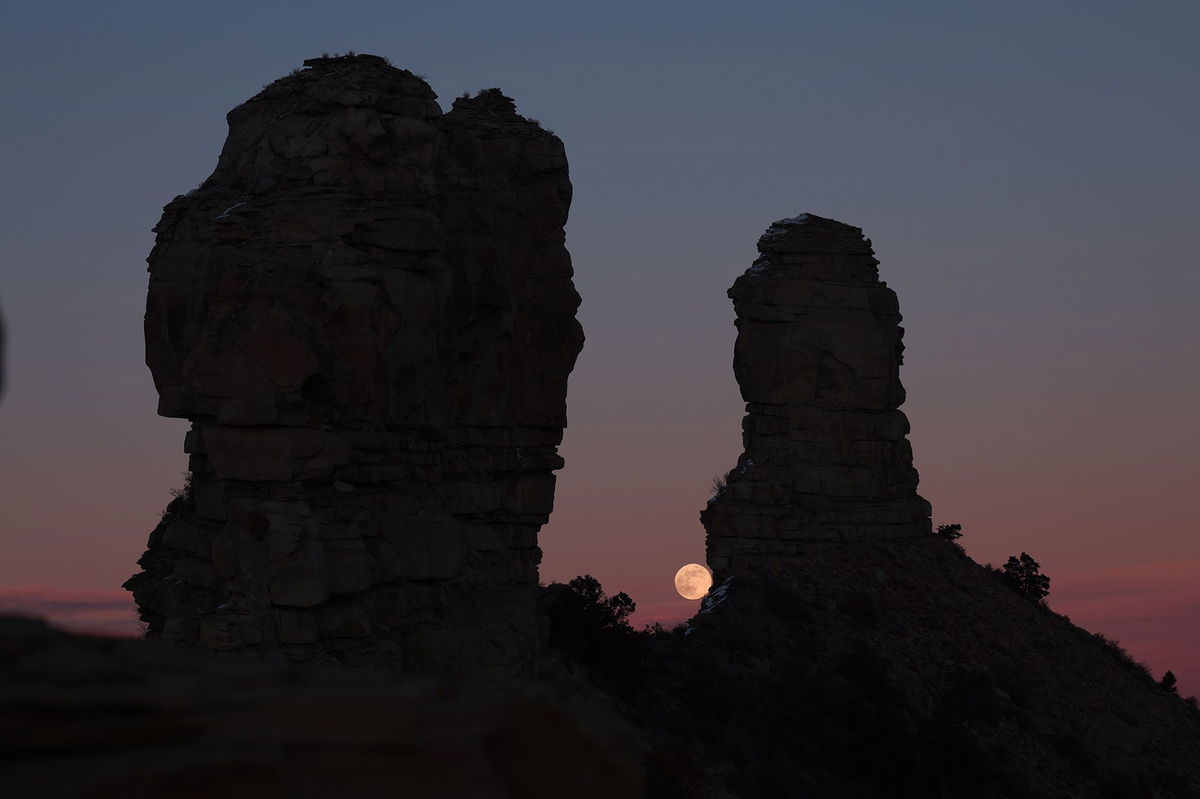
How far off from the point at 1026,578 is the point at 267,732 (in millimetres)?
54050

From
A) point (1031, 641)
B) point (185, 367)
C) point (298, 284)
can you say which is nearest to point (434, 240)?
point (298, 284)

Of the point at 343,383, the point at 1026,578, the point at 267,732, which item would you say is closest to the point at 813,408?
the point at 1026,578

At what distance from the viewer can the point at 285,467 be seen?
24.0 metres

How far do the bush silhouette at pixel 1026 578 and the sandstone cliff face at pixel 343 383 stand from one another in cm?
3101

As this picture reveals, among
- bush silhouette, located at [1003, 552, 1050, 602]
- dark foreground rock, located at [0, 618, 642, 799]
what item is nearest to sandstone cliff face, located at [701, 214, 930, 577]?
bush silhouette, located at [1003, 552, 1050, 602]

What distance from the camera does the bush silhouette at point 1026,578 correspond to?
56875 mm

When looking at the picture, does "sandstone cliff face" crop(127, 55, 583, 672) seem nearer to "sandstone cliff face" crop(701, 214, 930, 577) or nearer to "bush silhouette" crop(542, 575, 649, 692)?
"bush silhouette" crop(542, 575, 649, 692)

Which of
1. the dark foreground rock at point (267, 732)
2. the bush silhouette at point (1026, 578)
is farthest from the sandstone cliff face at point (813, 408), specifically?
the dark foreground rock at point (267, 732)

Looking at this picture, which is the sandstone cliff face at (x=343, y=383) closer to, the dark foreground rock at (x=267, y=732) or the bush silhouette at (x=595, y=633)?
the bush silhouette at (x=595, y=633)

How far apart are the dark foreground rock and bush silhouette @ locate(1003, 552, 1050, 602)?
172 feet

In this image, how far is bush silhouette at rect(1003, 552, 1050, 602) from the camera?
187ft

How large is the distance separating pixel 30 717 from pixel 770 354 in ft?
Answer: 148

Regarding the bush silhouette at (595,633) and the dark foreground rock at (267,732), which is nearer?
the dark foreground rock at (267,732)

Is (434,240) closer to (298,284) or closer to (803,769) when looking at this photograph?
(298,284)
